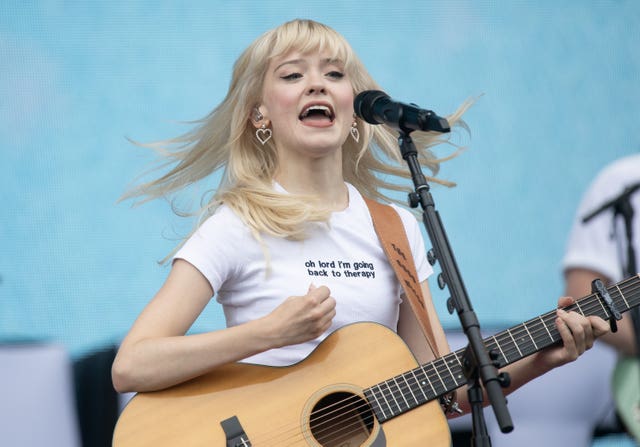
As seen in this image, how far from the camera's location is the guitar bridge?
247cm

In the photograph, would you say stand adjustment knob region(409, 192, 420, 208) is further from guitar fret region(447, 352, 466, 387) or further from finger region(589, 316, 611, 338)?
finger region(589, 316, 611, 338)

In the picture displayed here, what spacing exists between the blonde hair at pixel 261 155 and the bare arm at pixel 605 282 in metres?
0.71

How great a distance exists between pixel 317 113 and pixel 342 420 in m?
0.91

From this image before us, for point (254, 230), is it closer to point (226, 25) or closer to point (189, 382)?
point (189, 382)

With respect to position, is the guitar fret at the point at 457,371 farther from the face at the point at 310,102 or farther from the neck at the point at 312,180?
the face at the point at 310,102

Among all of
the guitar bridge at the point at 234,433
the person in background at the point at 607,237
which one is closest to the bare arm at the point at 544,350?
the person in background at the point at 607,237

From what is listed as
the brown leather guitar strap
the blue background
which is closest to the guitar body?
the brown leather guitar strap

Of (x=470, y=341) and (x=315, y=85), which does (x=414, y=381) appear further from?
(x=315, y=85)

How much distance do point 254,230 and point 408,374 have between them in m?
0.58

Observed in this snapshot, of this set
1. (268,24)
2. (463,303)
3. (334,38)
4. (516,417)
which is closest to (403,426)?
(463,303)

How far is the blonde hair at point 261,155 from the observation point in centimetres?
279

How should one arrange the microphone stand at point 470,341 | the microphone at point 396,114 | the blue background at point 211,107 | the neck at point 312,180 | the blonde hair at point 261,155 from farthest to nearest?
the blue background at point 211,107
the neck at point 312,180
the blonde hair at point 261,155
the microphone at point 396,114
the microphone stand at point 470,341

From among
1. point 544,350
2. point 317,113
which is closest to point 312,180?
point 317,113

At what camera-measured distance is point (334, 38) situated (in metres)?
2.89
